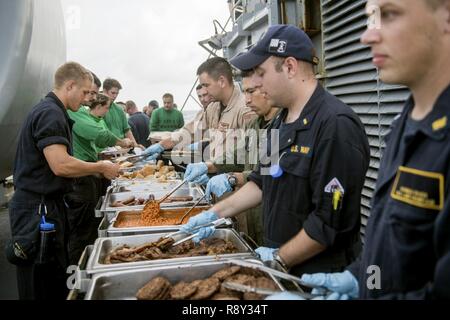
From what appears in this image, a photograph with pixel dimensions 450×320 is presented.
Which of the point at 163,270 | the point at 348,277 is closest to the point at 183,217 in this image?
the point at 163,270

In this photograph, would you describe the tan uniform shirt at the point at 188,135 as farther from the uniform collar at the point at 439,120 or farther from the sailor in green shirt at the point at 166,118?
the uniform collar at the point at 439,120

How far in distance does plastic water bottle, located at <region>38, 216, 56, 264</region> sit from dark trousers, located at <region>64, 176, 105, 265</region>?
1.40 m

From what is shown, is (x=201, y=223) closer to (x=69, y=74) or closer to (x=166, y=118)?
(x=69, y=74)

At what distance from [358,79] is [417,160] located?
2060 mm

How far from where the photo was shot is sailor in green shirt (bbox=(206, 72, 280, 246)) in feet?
9.18

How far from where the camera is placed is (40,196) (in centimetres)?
288

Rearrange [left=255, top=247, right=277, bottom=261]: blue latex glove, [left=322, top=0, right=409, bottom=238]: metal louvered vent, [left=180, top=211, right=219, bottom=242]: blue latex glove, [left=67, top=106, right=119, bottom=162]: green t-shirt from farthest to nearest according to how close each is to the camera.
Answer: [left=67, top=106, right=119, bottom=162]: green t-shirt → [left=322, top=0, right=409, bottom=238]: metal louvered vent → [left=180, top=211, right=219, bottom=242]: blue latex glove → [left=255, top=247, right=277, bottom=261]: blue latex glove

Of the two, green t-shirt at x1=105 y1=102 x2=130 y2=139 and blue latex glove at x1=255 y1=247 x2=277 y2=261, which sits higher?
green t-shirt at x1=105 y1=102 x2=130 y2=139

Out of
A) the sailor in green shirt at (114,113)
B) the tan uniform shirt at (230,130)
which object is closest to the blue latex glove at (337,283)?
the tan uniform shirt at (230,130)

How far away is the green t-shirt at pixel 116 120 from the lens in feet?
20.5

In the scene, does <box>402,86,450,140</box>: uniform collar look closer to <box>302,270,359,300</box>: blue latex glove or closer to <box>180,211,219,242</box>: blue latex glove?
<box>302,270,359,300</box>: blue latex glove

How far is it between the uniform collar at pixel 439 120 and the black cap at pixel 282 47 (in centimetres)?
92

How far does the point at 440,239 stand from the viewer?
3.10ft

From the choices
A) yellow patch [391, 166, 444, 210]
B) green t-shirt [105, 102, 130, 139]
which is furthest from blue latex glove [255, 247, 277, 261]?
green t-shirt [105, 102, 130, 139]
